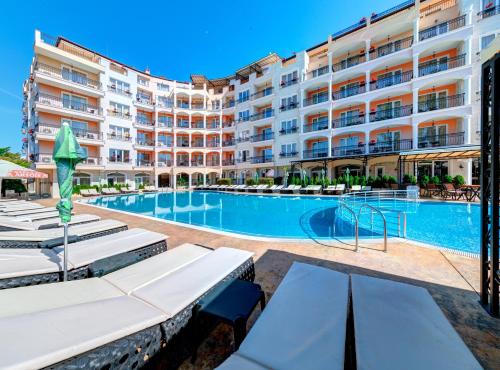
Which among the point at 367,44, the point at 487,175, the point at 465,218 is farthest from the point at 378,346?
the point at 367,44

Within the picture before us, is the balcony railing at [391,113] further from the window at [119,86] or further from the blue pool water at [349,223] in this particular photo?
the window at [119,86]

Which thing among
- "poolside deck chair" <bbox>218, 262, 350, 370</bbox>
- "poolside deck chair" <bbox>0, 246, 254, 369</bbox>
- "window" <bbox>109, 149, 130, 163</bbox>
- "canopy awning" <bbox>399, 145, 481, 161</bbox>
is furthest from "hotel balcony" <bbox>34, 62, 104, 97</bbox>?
"canopy awning" <bbox>399, 145, 481, 161</bbox>

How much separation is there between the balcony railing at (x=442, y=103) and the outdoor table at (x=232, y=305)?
22275 millimetres

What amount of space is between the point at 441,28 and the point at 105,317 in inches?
1064

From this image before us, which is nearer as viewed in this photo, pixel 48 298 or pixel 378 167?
pixel 48 298

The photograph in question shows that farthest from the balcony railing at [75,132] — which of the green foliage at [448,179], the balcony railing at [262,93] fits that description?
the green foliage at [448,179]

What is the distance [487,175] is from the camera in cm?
277

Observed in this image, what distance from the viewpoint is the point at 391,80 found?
20172mm

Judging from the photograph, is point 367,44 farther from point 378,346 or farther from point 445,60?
point 378,346

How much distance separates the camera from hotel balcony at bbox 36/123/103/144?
65.6 feet

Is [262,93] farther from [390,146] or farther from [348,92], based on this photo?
[390,146]

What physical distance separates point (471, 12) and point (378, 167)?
1298 centimetres

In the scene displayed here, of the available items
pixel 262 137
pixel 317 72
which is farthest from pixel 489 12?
pixel 262 137

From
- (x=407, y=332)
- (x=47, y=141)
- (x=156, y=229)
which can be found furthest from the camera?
(x=47, y=141)
